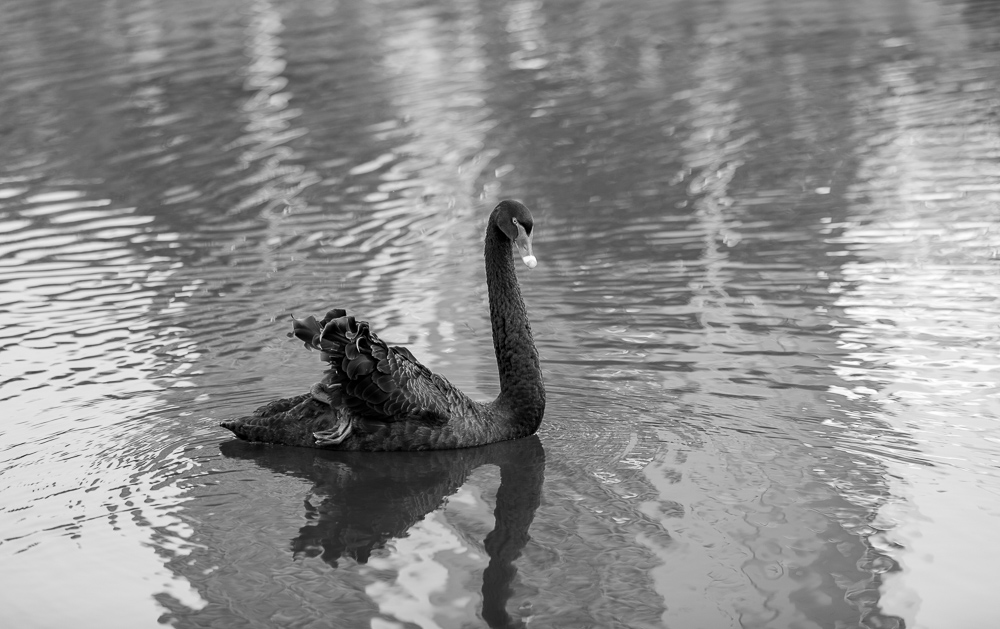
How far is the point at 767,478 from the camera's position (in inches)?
231

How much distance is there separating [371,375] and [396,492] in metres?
0.57

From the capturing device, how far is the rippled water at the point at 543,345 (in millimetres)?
5109

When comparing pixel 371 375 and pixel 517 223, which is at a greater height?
pixel 517 223

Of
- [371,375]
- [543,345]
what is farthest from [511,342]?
[543,345]

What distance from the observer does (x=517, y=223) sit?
21.4ft

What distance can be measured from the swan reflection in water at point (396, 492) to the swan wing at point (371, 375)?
250 millimetres

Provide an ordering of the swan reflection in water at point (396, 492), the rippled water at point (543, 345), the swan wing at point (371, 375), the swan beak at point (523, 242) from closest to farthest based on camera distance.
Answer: the rippled water at point (543, 345) < the swan reflection in water at point (396, 492) < the swan wing at point (371, 375) < the swan beak at point (523, 242)

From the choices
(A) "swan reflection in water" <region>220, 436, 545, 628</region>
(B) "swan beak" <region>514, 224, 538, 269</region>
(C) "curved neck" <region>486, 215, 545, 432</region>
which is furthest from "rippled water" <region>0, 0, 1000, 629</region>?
(B) "swan beak" <region>514, 224, 538, 269</region>

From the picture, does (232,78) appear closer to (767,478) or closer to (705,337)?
(705,337)

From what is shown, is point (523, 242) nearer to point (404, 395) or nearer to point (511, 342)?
point (511, 342)

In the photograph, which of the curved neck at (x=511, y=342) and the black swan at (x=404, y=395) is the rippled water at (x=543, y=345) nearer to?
the black swan at (x=404, y=395)

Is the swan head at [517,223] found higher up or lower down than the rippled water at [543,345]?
higher up

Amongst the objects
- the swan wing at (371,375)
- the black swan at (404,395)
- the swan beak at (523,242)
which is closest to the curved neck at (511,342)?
the black swan at (404,395)

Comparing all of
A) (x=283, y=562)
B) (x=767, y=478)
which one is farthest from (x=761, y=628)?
(x=283, y=562)
